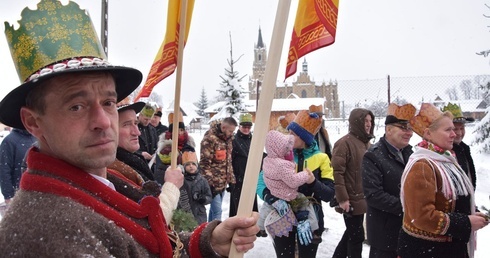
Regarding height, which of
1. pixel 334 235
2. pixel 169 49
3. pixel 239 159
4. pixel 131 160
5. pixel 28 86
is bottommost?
pixel 334 235

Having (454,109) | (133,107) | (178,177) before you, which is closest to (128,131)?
(133,107)

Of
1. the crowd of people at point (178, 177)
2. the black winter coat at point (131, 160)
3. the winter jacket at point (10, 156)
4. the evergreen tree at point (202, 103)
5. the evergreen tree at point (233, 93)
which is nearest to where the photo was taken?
the crowd of people at point (178, 177)

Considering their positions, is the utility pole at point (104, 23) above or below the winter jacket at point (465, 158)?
above

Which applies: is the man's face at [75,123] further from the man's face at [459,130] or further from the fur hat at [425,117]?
the man's face at [459,130]

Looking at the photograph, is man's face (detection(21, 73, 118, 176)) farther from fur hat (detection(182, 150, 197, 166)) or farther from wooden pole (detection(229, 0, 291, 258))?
fur hat (detection(182, 150, 197, 166))

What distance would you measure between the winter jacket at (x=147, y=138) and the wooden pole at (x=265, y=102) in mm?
5801

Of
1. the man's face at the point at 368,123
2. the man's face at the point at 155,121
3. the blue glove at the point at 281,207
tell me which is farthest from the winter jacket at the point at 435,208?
the man's face at the point at 155,121

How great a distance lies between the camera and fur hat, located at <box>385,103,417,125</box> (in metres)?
3.96

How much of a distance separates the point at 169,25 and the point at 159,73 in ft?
1.38

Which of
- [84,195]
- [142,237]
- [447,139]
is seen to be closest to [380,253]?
[447,139]

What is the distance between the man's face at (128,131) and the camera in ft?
10.1

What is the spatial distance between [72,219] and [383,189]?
342cm

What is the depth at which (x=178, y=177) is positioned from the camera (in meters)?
2.72

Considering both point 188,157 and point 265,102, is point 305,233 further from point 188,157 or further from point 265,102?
point 265,102
